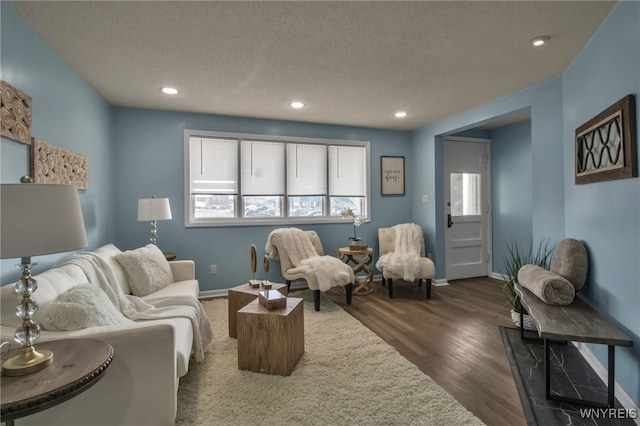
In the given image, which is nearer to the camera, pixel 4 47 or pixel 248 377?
pixel 4 47

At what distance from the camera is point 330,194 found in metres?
4.91

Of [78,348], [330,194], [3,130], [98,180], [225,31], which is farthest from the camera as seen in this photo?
[330,194]

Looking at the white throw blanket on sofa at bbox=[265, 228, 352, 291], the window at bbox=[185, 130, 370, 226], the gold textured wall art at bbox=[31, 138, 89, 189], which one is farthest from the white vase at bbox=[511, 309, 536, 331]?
the gold textured wall art at bbox=[31, 138, 89, 189]

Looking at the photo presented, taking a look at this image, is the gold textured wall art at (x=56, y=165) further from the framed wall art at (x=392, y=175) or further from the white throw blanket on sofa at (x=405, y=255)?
the framed wall art at (x=392, y=175)

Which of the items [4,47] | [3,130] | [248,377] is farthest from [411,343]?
[4,47]

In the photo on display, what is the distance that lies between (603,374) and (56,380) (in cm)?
309

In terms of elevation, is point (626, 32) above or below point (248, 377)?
above

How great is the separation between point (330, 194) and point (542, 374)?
330cm

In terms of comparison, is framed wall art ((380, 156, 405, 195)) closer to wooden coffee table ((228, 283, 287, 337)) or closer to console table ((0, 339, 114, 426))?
wooden coffee table ((228, 283, 287, 337))

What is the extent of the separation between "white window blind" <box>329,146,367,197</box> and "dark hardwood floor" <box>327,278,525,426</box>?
148cm

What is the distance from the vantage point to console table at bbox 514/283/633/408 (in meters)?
1.78

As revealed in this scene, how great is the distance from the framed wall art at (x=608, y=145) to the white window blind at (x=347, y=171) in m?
2.84

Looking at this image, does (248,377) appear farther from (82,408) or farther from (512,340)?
(512,340)

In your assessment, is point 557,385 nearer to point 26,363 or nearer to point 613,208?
point 613,208
